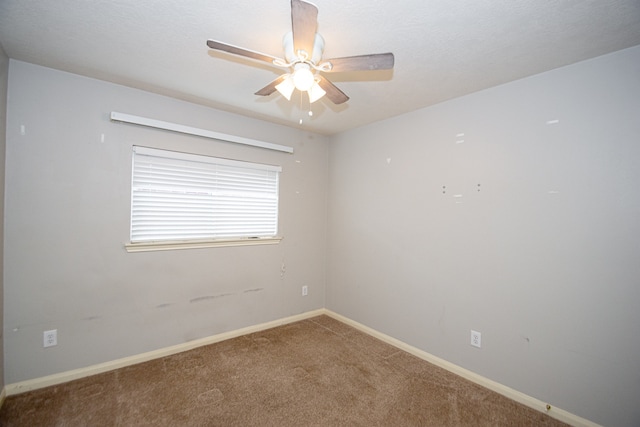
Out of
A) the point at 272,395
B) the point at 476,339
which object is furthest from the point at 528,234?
the point at 272,395

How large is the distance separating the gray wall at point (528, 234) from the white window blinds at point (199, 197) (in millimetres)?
1366

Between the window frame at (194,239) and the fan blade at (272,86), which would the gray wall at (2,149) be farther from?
the fan blade at (272,86)

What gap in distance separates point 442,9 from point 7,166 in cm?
298

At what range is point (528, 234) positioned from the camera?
2.10m

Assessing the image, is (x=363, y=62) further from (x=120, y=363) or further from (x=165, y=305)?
(x=120, y=363)

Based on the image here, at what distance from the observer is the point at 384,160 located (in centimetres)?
314

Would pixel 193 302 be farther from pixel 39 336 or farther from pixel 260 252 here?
pixel 39 336

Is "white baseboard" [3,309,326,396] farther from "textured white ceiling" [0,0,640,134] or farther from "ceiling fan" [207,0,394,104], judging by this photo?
"ceiling fan" [207,0,394,104]

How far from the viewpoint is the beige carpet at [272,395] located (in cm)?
187

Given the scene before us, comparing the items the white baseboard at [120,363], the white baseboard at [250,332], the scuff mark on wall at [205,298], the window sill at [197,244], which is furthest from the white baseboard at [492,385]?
the scuff mark on wall at [205,298]

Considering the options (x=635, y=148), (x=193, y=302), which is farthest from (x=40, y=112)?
(x=635, y=148)

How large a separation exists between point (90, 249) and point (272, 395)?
186 cm

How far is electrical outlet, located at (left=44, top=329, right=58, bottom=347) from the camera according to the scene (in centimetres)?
215

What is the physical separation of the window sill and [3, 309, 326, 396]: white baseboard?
0.93 metres
